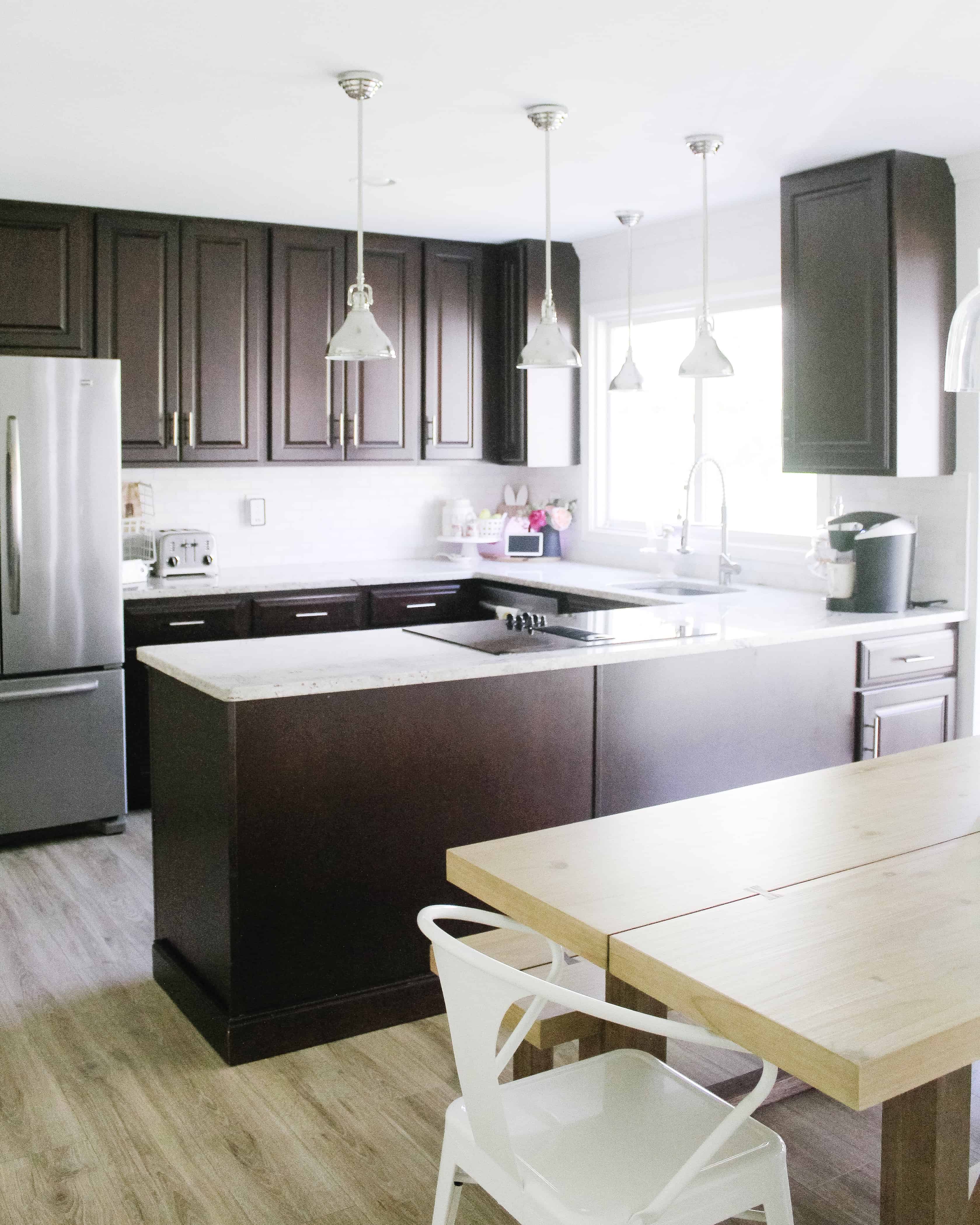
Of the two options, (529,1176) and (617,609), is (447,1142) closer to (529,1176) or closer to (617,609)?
(529,1176)

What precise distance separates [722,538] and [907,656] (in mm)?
877

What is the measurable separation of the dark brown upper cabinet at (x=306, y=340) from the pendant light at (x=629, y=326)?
1.20 m

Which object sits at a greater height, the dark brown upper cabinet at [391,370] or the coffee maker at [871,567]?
the dark brown upper cabinet at [391,370]

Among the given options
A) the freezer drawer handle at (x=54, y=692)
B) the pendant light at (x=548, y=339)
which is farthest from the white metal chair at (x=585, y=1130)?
the freezer drawer handle at (x=54, y=692)

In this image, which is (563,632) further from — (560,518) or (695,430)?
(560,518)

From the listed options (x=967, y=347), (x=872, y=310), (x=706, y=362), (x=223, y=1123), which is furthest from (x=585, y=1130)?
Answer: (x=872, y=310)

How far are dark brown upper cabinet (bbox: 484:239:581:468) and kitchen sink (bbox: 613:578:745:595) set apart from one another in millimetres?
1006

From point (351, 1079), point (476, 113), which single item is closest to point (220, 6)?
point (476, 113)

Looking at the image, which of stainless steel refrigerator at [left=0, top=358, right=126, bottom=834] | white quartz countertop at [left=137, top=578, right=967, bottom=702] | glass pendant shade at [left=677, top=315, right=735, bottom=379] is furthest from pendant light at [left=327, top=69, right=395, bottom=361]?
stainless steel refrigerator at [left=0, top=358, right=126, bottom=834]

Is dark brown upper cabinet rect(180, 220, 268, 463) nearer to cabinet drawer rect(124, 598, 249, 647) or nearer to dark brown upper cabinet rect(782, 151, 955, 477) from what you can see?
cabinet drawer rect(124, 598, 249, 647)

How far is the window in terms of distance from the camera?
4.77m

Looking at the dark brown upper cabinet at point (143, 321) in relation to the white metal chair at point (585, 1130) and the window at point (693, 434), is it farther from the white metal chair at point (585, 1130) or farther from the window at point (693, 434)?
the white metal chair at point (585, 1130)

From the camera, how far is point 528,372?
5.40 m

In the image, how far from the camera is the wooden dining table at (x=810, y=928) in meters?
1.36
